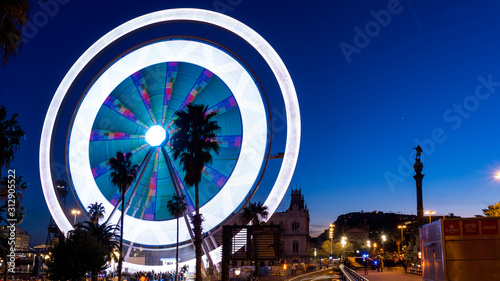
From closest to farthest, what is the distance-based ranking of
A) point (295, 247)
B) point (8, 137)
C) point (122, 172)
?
point (8, 137), point (122, 172), point (295, 247)

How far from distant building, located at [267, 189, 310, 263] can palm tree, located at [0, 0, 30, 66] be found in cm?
8264

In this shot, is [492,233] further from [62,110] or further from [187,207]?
[62,110]

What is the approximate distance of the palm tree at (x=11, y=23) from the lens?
8.20 m

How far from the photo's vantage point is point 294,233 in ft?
298

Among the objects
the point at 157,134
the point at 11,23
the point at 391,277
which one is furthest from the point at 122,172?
the point at 11,23

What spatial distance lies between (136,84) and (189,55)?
467cm

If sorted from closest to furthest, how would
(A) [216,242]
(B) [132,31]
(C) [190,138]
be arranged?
(C) [190,138]
(B) [132,31]
(A) [216,242]

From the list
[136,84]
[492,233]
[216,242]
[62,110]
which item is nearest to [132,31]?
[136,84]

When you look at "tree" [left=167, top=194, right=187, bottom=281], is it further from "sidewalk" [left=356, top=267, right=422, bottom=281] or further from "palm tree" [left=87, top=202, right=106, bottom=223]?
"sidewalk" [left=356, top=267, right=422, bottom=281]

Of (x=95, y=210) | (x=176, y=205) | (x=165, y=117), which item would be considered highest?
(x=165, y=117)

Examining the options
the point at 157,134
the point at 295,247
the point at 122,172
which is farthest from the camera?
the point at 295,247

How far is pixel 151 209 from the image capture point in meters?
37.2

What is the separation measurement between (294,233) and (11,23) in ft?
282

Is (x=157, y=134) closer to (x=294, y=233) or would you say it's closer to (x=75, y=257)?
(x=75, y=257)
